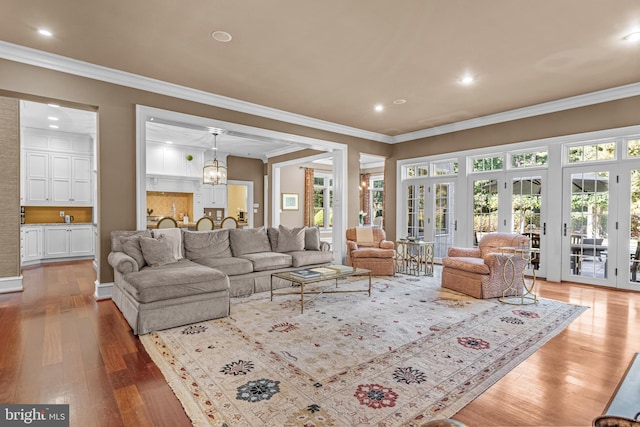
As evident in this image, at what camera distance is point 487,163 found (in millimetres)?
6754

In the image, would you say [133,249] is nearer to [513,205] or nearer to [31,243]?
[31,243]

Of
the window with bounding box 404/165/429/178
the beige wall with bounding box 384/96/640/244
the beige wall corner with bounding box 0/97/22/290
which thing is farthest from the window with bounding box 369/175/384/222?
the beige wall corner with bounding box 0/97/22/290

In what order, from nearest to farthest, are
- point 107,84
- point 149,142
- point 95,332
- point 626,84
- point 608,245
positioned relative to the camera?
point 95,332 < point 107,84 < point 626,84 < point 608,245 < point 149,142

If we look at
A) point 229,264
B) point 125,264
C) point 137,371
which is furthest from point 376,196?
point 137,371

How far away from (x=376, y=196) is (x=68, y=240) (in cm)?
913

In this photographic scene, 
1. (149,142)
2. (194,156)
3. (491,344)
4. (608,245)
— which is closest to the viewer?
(491,344)

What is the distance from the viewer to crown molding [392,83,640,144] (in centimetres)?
498

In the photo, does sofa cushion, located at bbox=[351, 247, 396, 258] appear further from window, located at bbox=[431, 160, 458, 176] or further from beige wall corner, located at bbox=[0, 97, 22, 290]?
beige wall corner, located at bbox=[0, 97, 22, 290]

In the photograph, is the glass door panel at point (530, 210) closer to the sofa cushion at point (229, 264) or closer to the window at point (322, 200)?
the sofa cushion at point (229, 264)

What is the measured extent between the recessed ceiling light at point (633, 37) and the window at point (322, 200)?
29.0 feet

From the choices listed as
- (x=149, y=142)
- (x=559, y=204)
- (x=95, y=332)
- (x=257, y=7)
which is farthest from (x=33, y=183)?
(x=559, y=204)

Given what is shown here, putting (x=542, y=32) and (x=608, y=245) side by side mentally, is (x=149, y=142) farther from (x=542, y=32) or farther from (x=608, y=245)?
(x=608, y=245)

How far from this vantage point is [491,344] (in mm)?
2990

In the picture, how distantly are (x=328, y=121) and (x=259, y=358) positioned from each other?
5227 mm
